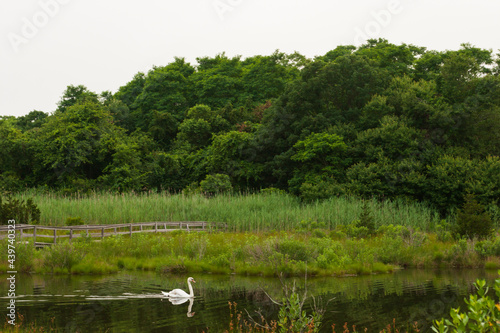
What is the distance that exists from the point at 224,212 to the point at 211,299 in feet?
46.9

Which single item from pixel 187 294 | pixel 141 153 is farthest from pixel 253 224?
pixel 141 153

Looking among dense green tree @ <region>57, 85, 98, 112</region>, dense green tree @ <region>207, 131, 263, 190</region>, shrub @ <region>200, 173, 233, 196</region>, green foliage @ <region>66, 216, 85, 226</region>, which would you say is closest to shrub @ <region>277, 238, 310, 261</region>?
green foliage @ <region>66, 216, 85, 226</region>

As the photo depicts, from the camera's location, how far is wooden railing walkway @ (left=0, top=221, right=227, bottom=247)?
68.3 feet

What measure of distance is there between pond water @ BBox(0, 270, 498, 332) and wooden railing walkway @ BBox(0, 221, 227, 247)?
3.02 meters

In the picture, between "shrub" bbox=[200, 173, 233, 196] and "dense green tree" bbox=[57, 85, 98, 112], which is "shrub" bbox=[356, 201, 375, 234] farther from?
"dense green tree" bbox=[57, 85, 98, 112]

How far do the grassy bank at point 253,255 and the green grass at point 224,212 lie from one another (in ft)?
15.4

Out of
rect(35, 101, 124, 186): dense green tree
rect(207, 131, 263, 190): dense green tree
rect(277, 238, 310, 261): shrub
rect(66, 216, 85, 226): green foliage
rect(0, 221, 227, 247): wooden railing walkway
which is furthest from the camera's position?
rect(35, 101, 124, 186): dense green tree

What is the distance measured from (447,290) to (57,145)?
34.2m

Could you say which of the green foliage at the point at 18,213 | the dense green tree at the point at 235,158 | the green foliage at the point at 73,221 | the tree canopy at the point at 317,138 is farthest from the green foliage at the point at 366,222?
the dense green tree at the point at 235,158

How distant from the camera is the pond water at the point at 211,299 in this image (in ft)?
37.7

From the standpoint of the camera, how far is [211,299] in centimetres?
1413

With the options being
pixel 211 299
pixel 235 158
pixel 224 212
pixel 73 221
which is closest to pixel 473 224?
pixel 224 212

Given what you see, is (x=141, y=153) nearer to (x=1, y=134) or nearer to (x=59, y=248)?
(x=1, y=134)

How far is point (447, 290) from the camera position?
14.9 m
